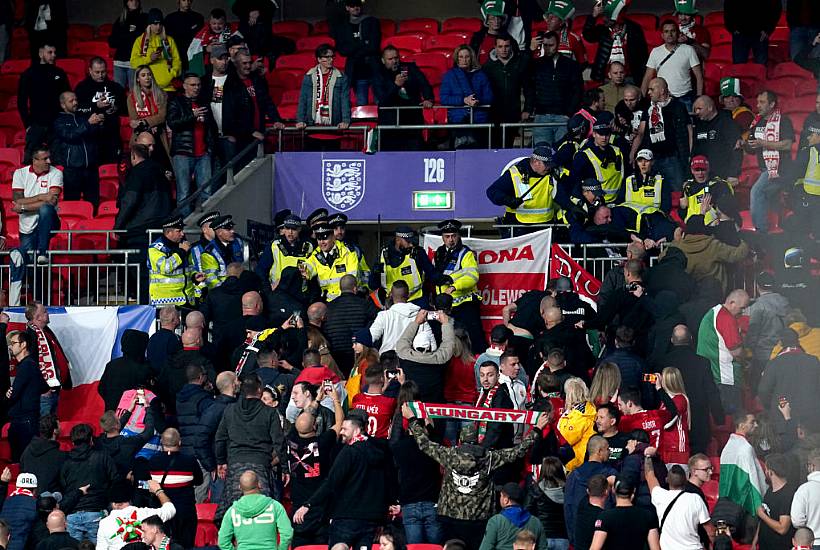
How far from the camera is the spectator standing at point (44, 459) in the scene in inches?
613

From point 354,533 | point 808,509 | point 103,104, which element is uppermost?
point 103,104

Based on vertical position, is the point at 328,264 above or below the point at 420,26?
below

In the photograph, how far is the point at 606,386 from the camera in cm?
1525

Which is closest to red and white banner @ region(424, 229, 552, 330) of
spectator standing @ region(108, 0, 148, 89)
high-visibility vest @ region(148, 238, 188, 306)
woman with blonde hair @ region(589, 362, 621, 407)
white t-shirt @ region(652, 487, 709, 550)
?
high-visibility vest @ region(148, 238, 188, 306)

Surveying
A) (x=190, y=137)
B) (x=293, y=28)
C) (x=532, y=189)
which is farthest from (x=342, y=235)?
(x=293, y=28)

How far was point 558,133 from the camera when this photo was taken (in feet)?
68.6

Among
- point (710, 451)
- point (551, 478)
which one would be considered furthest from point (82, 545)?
point (710, 451)

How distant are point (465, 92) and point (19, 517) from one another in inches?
331

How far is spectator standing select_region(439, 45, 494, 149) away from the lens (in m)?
21.3

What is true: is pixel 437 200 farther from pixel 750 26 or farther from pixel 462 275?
pixel 750 26

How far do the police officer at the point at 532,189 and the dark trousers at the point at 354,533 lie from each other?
586 centimetres

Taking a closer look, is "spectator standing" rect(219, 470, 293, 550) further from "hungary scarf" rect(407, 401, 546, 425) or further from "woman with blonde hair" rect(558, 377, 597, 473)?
"woman with blonde hair" rect(558, 377, 597, 473)

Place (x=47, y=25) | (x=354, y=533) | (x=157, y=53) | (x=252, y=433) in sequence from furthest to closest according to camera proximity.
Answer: (x=47, y=25), (x=157, y=53), (x=252, y=433), (x=354, y=533)

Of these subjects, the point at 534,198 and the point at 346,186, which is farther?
the point at 346,186
